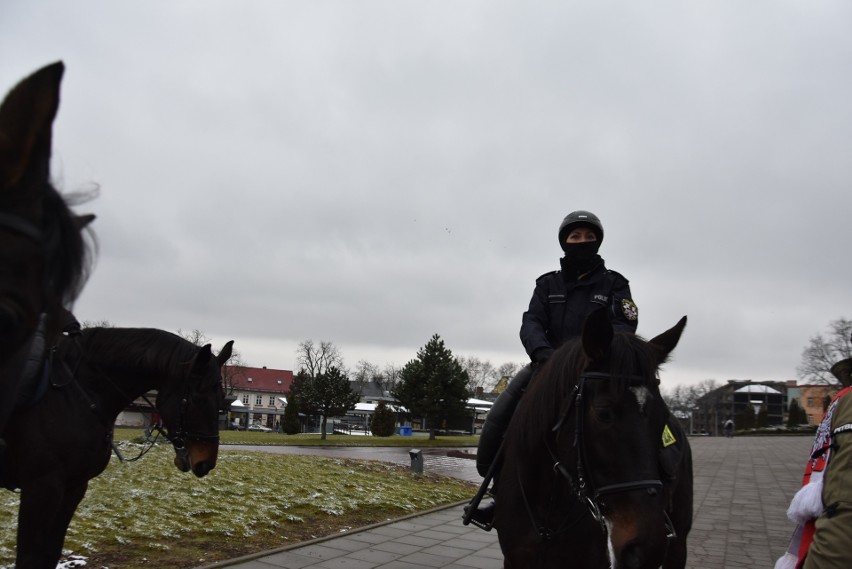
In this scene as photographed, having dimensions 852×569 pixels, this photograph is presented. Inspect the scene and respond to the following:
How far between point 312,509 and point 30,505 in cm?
571

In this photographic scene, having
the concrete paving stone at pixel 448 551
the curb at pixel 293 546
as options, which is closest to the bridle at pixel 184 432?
the curb at pixel 293 546

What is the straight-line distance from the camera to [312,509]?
8797 millimetres

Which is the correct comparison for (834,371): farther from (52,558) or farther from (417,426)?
(417,426)

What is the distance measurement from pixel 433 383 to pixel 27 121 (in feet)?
115

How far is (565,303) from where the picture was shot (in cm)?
368

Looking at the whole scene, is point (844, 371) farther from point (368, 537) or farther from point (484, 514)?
point (368, 537)

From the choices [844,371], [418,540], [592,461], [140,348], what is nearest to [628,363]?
[592,461]

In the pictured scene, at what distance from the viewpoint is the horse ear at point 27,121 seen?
110 centimetres

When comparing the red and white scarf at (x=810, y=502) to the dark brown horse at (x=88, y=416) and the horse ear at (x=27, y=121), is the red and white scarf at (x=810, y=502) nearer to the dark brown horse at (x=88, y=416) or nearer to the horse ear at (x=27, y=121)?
the horse ear at (x=27, y=121)

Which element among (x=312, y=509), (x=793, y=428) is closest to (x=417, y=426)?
(x=793, y=428)

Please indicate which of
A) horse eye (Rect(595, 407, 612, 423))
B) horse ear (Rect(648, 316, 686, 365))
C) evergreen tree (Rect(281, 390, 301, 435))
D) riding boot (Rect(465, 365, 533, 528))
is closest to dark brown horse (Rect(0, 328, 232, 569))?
riding boot (Rect(465, 365, 533, 528))

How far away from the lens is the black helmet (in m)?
3.71

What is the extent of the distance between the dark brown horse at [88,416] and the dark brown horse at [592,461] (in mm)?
2663

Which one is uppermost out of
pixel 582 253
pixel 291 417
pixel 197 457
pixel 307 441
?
pixel 582 253
